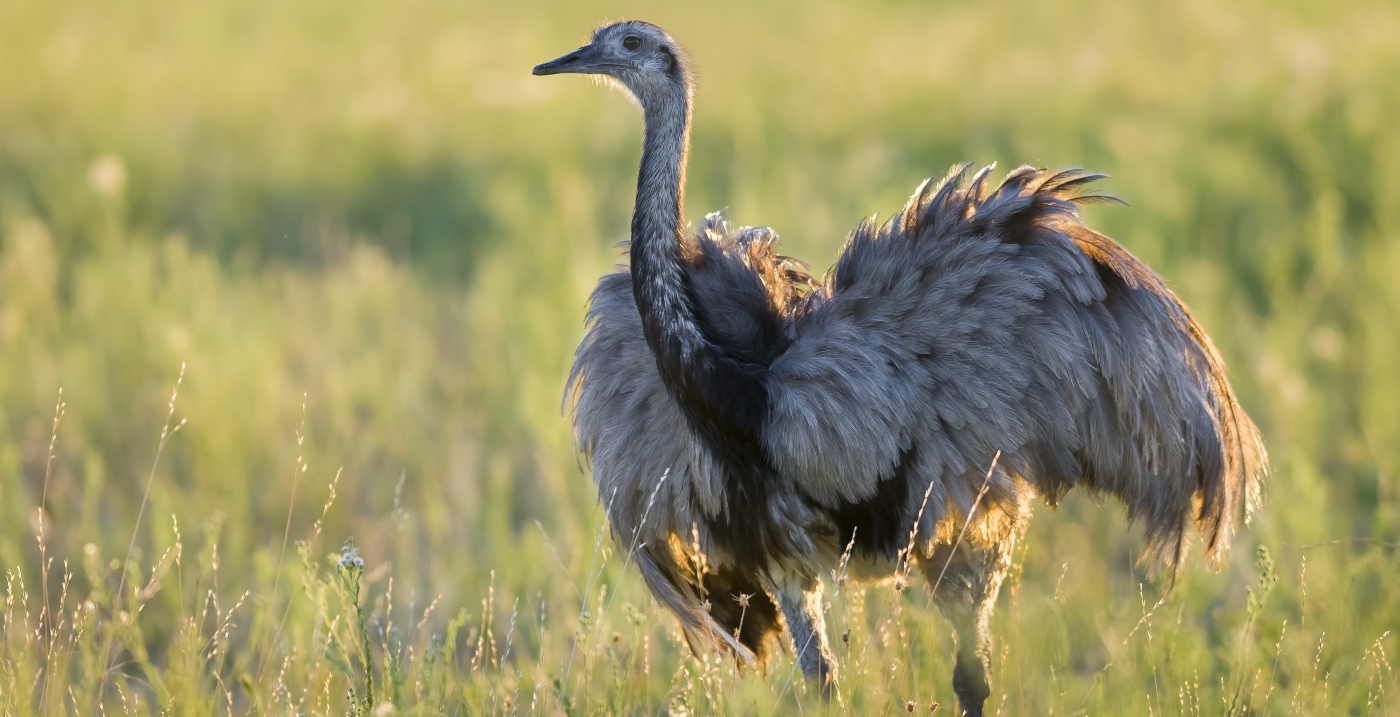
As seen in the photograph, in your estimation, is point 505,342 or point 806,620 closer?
point 806,620

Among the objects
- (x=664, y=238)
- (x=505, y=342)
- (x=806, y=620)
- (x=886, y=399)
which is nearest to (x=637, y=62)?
(x=664, y=238)

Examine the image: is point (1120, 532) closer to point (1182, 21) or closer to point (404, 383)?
point (404, 383)

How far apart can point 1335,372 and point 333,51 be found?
8.33 meters

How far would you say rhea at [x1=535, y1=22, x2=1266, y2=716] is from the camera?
3498mm

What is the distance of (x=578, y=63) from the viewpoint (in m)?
3.91

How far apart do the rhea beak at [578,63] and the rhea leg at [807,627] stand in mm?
1500

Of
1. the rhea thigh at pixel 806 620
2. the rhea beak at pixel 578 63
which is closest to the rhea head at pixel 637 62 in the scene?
the rhea beak at pixel 578 63

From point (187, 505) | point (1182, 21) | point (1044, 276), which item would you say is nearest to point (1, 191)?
point (187, 505)

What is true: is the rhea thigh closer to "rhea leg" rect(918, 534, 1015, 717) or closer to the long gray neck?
"rhea leg" rect(918, 534, 1015, 717)

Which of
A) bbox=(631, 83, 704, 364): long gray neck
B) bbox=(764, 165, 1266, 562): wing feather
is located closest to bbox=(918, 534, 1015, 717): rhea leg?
bbox=(764, 165, 1266, 562): wing feather

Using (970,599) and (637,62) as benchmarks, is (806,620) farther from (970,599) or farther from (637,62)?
(637,62)

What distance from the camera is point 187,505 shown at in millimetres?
5645

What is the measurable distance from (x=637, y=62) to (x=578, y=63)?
0.70 ft

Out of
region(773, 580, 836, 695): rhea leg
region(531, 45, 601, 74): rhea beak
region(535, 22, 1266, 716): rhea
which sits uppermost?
region(531, 45, 601, 74): rhea beak
